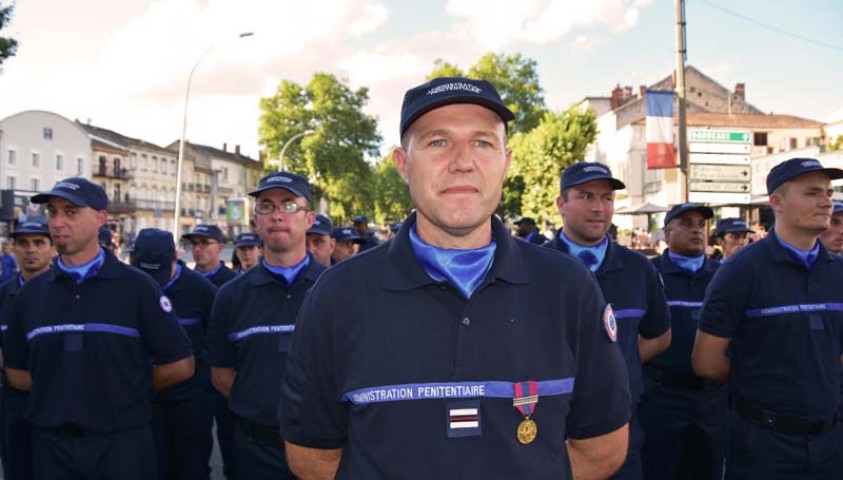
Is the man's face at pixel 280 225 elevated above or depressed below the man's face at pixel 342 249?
above

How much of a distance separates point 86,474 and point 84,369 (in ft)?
1.87

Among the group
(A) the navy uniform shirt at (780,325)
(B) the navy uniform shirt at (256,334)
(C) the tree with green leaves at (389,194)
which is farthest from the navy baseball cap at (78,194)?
(C) the tree with green leaves at (389,194)

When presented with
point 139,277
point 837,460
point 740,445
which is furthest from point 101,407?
point 837,460

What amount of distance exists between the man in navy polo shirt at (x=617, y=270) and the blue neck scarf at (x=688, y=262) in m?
1.38

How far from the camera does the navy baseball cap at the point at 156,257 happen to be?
6.20 m

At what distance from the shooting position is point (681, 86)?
41.4 feet

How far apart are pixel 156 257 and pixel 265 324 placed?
2.76m

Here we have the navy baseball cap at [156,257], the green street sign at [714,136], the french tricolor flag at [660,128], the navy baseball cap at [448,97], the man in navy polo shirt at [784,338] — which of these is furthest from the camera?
the french tricolor flag at [660,128]

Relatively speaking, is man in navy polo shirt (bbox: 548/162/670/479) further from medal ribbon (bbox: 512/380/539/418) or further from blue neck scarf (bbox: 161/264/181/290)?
blue neck scarf (bbox: 161/264/181/290)

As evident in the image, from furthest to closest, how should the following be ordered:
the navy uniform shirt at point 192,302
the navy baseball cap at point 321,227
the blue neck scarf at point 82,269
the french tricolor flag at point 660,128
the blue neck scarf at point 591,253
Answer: the french tricolor flag at point 660,128
the navy baseball cap at point 321,227
the navy uniform shirt at point 192,302
the blue neck scarf at point 591,253
the blue neck scarf at point 82,269

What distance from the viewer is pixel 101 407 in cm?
374

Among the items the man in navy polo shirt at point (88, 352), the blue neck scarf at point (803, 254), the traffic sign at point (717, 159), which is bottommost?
the man in navy polo shirt at point (88, 352)

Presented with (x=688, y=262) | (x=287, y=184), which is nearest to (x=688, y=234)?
(x=688, y=262)

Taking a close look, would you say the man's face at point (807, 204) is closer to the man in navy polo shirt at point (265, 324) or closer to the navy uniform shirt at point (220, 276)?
the man in navy polo shirt at point (265, 324)
